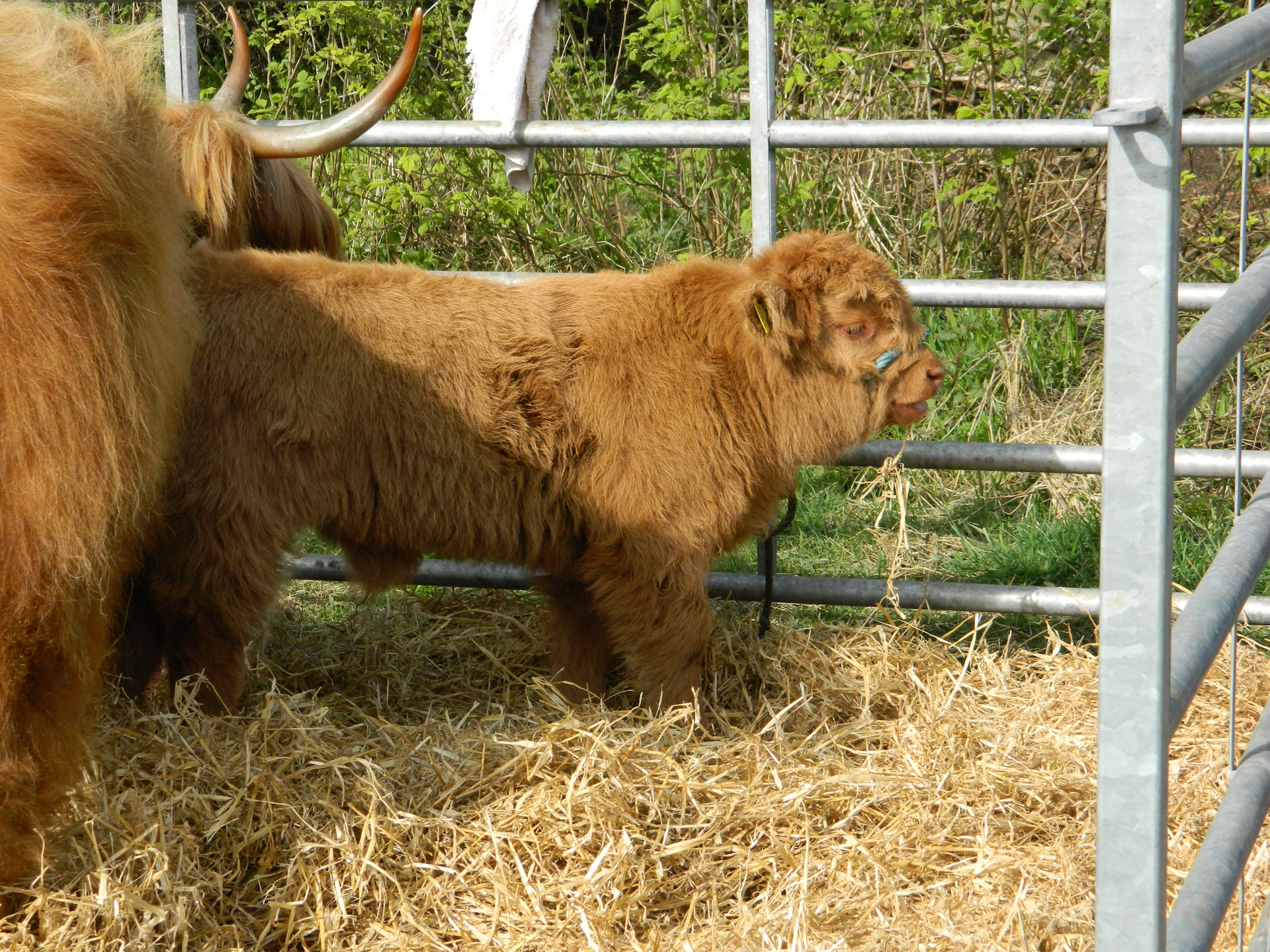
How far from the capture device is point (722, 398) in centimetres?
364

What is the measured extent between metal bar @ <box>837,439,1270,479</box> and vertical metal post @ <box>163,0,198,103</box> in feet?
8.60

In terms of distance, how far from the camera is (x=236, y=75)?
418 cm

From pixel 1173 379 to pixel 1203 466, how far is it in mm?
2749

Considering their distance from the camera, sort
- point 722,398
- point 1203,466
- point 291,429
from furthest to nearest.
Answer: point 1203,466
point 722,398
point 291,429

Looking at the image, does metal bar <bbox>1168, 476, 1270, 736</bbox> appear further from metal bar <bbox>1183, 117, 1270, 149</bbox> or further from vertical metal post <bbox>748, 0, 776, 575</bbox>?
vertical metal post <bbox>748, 0, 776, 575</bbox>

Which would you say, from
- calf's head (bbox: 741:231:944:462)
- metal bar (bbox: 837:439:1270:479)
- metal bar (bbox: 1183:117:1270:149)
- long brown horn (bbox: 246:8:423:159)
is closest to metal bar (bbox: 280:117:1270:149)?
metal bar (bbox: 1183:117:1270:149)

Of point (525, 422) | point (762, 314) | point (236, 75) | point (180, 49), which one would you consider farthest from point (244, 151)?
point (762, 314)

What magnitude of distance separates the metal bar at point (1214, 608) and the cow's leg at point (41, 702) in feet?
5.52

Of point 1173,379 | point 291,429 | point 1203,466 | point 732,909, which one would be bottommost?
point 732,909

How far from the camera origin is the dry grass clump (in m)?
2.67

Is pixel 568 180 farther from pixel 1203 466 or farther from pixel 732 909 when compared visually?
pixel 732 909

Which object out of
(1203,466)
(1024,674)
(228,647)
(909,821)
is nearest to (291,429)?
(228,647)

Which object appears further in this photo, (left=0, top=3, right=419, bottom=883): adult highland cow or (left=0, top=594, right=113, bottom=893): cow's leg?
(left=0, top=594, right=113, bottom=893): cow's leg

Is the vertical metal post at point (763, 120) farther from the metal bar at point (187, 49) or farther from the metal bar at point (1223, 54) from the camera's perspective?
the metal bar at point (1223, 54)
